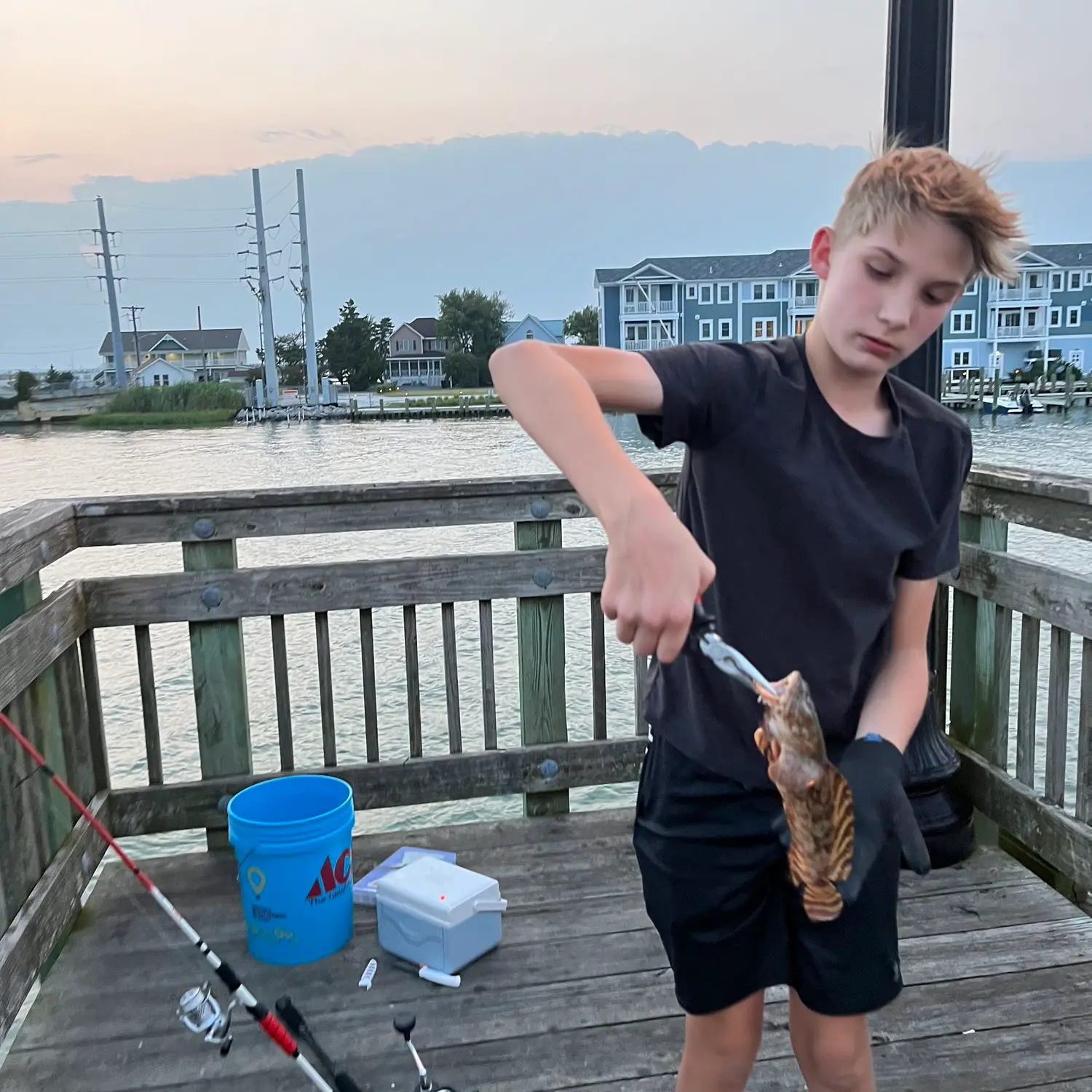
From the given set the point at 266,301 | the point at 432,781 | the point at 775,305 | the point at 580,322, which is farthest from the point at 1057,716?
the point at 266,301

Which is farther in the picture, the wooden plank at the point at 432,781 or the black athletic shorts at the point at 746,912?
the wooden plank at the point at 432,781

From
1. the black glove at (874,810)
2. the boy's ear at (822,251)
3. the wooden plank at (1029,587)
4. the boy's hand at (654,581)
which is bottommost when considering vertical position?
the wooden plank at (1029,587)

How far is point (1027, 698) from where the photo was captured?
8.11 feet

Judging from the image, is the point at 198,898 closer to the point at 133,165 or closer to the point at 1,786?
the point at 1,786

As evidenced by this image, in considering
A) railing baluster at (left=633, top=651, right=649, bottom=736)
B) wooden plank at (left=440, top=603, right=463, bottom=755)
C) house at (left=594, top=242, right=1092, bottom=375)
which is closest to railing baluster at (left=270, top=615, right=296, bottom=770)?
wooden plank at (left=440, top=603, right=463, bottom=755)

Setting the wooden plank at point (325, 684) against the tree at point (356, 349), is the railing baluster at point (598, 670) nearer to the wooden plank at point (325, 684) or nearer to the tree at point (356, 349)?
the wooden plank at point (325, 684)

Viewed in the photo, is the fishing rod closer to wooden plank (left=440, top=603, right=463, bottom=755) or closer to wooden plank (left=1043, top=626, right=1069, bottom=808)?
wooden plank (left=440, top=603, right=463, bottom=755)

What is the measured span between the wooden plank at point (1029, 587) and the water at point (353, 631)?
4.0 inches

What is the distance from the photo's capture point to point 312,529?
262 centimetres

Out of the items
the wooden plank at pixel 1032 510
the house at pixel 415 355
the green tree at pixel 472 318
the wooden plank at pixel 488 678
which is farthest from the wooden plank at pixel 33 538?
the house at pixel 415 355

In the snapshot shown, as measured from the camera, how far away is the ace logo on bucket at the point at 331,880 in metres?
2.15

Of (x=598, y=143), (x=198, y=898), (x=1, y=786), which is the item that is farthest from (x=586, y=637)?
(x=598, y=143)

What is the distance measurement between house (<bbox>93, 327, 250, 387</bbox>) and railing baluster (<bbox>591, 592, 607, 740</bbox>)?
10731 millimetres

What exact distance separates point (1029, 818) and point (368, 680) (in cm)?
187
